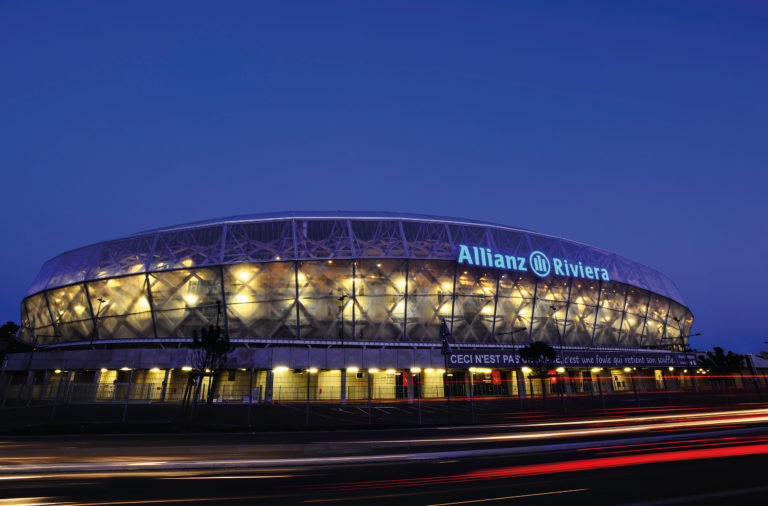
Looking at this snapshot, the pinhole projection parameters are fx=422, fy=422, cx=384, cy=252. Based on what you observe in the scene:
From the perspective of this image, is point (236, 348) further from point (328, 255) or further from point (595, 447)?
point (595, 447)

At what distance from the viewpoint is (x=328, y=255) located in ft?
141

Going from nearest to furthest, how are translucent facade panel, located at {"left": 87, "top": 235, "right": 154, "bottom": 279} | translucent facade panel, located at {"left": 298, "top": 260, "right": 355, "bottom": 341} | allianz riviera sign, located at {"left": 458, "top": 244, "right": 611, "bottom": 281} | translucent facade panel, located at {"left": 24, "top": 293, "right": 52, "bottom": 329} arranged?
translucent facade panel, located at {"left": 298, "top": 260, "right": 355, "bottom": 341}, allianz riviera sign, located at {"left": 458, "top": 244, "right": 611, "bottom": 281}, translucent facade panel, located at {"left": 87, "top": 235, "right": 154, "bottom": 279}, translucent facade panel, located at {"left": 24, "top": 293, "right": 52, "bottom": 329}

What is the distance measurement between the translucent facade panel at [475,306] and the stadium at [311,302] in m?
0.14

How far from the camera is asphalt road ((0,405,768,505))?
8000mm

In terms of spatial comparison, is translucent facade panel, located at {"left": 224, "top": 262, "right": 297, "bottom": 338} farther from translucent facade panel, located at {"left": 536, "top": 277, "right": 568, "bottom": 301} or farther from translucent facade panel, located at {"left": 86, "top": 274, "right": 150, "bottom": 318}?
translucent facade panel, located at {"left": 536, "top": 277, "right": 568, "bottom": 301}

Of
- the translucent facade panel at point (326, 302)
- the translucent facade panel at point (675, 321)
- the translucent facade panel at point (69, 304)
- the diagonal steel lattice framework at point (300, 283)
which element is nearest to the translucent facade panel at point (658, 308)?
the translucent facade panel at point (675, 321)

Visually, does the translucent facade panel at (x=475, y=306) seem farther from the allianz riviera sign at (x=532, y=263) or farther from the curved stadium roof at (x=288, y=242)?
the curved stadium roof at (x=288, y=242)

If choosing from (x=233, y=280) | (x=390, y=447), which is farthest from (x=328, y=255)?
(x=390, y=447)

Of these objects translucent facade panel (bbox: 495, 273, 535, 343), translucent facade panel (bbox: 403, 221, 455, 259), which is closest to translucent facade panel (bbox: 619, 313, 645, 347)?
translucent facade panel (bbox: 495, 273, 535, 343)

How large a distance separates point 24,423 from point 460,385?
29.5 meters

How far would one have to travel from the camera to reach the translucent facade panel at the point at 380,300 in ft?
146

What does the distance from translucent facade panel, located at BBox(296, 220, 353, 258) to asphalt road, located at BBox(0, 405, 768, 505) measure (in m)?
26.0

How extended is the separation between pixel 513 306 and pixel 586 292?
1196 cm

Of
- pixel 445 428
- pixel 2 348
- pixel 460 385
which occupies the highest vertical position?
pixel 2 348
